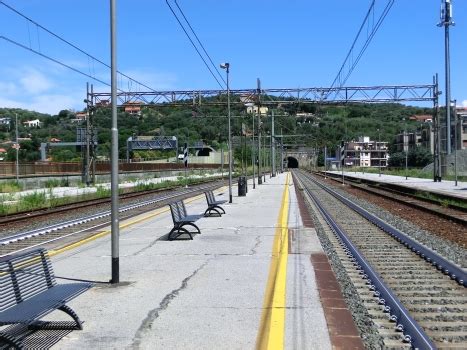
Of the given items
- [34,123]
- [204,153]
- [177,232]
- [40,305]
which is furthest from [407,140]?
[40,305]

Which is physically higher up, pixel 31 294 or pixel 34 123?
pixel 34 123

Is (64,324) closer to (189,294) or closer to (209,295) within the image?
(189,294)

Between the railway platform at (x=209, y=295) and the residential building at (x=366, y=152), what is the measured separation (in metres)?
172

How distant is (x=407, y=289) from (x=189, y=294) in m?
3.30

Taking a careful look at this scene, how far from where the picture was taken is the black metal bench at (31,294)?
5336 mm

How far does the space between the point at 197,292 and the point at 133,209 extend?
18390 millimetres

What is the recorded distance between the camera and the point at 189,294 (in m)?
8.02

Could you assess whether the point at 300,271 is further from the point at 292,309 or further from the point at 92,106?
the point at 92,106

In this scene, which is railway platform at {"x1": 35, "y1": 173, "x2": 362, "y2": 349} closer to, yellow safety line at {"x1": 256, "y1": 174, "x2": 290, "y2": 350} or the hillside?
yellow safety line at {"x1": 256, "y1": 174, "x2": 290, "y2": 350}

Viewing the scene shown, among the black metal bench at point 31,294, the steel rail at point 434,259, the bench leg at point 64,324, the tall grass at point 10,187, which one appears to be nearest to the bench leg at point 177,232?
the steel rail at point 434,259

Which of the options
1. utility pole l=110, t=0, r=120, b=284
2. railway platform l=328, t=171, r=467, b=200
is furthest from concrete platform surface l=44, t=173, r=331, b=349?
railway platform l=328, t=171, r=467, b=200

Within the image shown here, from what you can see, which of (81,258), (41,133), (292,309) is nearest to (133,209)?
(81,258)

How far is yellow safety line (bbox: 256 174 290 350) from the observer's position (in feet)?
19.2

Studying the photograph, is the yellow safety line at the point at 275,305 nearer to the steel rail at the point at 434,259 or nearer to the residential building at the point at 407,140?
the steel rail at the point at 434,259
